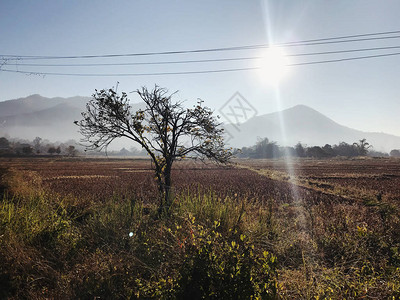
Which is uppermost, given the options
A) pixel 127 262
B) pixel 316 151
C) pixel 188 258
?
pixel 316 151

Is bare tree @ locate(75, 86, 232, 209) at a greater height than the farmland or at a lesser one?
greater

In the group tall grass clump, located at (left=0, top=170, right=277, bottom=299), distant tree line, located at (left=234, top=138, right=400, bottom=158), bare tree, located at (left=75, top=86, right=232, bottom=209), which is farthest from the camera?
distant tree line, located at (left=234, top=138, right=400, bottom=158)

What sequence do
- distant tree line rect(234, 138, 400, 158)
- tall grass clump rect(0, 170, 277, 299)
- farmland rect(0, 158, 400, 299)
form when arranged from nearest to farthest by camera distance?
tall grass clump rect(0, 170, 277, 299) < farmland rect(0, 158, 400, 299) < distant tree line rect(234, 138, 400, 158)

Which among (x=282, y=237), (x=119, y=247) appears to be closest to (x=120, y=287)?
(x=119, y=247)

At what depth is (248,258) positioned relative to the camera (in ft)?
13.2

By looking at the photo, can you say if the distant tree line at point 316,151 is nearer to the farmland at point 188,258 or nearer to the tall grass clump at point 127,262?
the farmland at point 188,258

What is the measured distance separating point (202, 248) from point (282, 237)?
340 centimetres

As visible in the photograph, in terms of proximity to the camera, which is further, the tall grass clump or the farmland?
the farmland

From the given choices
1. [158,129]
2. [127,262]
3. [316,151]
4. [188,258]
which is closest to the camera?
[188,258]

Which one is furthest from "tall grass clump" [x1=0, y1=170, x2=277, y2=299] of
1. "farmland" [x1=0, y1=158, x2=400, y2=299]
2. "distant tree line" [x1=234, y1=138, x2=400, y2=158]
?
"distant tree line" [x1=234, y1=138, x2=400, y2=158]

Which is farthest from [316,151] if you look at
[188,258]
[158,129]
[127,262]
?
[188,258]

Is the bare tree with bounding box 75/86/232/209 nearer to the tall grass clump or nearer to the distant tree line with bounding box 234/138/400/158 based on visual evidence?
the tall grass clump

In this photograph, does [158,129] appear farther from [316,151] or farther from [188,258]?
[316,151]

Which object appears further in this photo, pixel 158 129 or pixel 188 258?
pixel 158 129
